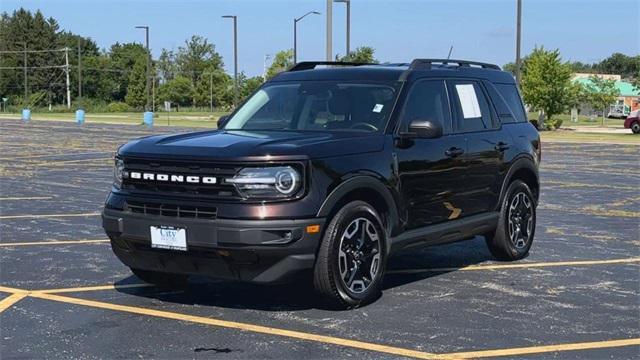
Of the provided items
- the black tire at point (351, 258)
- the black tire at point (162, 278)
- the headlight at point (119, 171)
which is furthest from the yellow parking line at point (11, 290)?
the black tire at point (351, 258)

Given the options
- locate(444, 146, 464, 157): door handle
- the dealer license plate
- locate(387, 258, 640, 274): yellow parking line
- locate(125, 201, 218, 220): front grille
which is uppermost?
locate(444, 146, 464, 157): door handle

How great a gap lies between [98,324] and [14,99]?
120080 millimetres

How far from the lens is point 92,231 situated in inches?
362

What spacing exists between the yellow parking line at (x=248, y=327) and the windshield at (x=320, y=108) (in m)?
1.82

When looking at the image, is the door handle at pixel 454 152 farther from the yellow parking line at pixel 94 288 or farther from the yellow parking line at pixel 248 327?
the yellow parking line at pixel 94 288

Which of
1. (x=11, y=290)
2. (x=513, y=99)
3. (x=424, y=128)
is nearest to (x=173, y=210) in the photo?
(x=11, y=290)

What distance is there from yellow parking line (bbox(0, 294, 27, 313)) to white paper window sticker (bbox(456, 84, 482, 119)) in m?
4.09

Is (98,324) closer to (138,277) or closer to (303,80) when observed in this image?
(138,277)

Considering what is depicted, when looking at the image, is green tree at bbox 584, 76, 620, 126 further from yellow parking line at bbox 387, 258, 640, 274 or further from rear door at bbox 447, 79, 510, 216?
rear door at bbox 447, 79, 510, 216

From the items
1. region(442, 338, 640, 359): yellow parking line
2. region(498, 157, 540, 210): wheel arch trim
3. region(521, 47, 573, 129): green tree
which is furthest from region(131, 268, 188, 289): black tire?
region(521, 47, 573, 129): green tree

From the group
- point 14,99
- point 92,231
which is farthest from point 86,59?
point 92,231

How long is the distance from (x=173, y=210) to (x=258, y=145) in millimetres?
748

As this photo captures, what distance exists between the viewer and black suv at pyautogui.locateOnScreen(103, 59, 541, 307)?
525 centimetres

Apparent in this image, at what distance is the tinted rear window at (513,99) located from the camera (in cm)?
791
